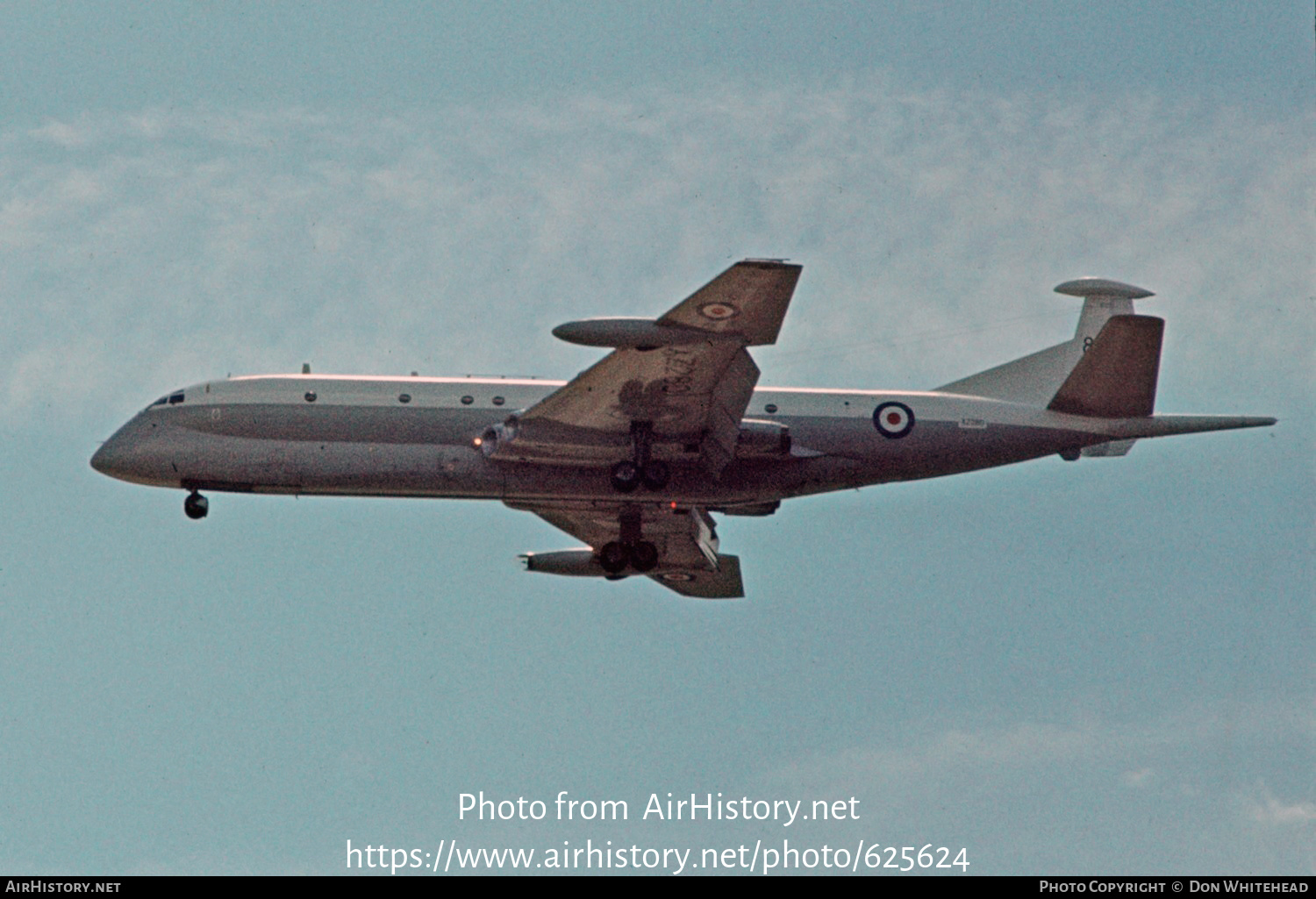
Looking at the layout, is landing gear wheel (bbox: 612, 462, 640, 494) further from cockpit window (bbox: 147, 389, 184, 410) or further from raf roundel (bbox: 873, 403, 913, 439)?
cockpit window (bbox: 147, 389, 184, 410)

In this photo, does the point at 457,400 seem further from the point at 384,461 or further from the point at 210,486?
the point at 210,486

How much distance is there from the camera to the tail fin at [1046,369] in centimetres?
4275

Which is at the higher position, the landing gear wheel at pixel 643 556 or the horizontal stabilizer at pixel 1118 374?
the horizontal stabilizer at pixel 1118 374

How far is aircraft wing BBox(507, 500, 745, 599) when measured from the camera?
141ft

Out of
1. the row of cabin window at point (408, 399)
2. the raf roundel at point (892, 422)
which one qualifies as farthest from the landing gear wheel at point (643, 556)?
the raf roundel at point (892, 422)

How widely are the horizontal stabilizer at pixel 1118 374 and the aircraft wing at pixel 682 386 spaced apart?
7.14 meters

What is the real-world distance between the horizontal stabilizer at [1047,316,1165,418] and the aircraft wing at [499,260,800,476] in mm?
7143

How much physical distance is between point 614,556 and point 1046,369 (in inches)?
396

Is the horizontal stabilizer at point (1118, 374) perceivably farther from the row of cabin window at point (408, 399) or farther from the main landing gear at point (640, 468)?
the row of cabin window at point (408, 399)

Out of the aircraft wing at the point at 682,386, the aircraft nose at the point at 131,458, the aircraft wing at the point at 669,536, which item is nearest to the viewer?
the aircraft wing at the point at 682,386

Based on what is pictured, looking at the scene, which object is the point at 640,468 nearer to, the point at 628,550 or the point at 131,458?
the point at 628,550

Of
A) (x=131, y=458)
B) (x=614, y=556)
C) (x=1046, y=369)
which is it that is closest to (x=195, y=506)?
(x=131, y=458)

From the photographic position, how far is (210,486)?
138 feet
